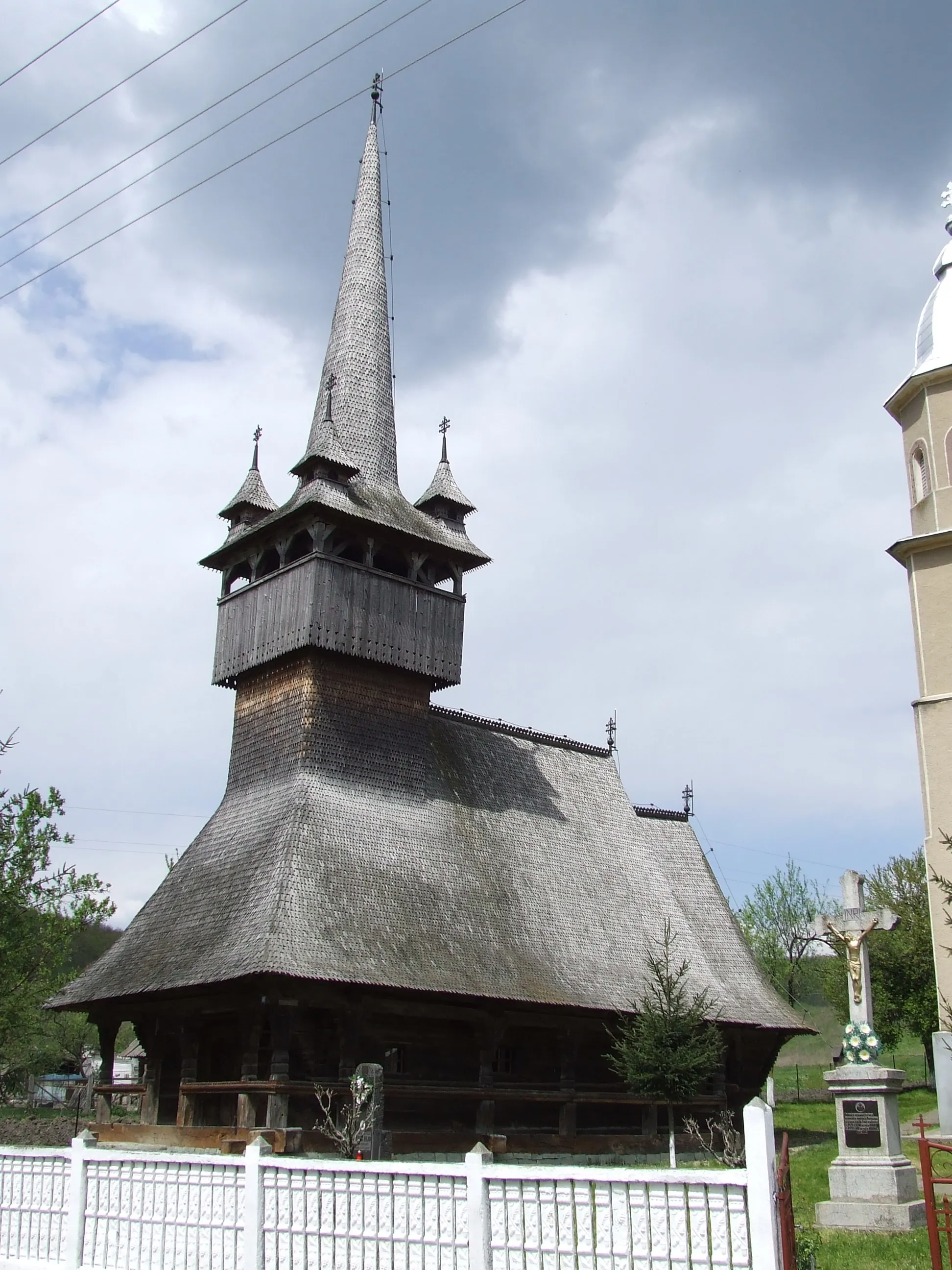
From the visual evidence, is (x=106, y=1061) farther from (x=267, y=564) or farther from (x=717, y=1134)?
(x=717, y=1134)

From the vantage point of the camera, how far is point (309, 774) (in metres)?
21.9

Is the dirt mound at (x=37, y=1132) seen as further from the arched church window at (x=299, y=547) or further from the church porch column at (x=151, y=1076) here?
the arched church window at (x=299, y=547)

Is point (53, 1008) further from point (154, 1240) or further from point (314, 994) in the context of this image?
point (154, 1240)

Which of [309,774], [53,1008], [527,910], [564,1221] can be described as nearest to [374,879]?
[309,774]

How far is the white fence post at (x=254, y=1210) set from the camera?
8930mm

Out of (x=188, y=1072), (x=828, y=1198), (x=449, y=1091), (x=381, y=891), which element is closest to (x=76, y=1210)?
(x=828, y=1198)

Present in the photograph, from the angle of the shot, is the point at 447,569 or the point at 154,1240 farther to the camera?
the point at 447,569

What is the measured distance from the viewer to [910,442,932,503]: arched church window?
22.1 m

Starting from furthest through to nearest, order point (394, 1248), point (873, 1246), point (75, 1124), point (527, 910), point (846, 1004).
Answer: point (846, 1004), point (75, 1124), point (527, 910), point (873, 1246), point (394, 1248)

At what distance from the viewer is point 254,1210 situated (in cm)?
904

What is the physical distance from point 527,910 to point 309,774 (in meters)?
5.07

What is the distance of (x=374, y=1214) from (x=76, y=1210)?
2.91 m

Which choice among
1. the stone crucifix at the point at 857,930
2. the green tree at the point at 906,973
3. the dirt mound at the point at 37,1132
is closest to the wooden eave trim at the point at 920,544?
the stone crucifix at the point at 857,930

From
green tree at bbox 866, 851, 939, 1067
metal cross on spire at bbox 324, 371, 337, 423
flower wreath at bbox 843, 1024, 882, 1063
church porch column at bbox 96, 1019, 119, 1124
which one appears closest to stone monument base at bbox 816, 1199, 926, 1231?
flower wreath at bbox 843, 1024, 882, 1063
